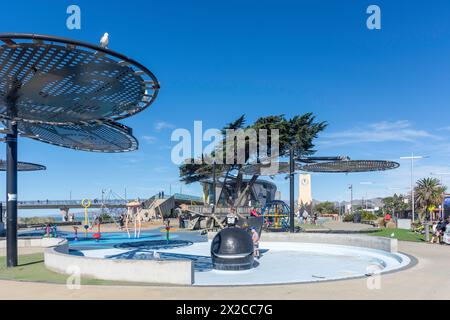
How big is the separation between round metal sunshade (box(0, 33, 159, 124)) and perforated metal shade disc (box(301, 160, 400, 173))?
17989 millimetres

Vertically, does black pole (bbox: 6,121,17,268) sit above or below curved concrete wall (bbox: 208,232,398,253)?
above

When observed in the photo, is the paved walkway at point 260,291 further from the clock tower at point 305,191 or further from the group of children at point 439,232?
the clock tower at point 305,191

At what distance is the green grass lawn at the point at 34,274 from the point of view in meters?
10.7

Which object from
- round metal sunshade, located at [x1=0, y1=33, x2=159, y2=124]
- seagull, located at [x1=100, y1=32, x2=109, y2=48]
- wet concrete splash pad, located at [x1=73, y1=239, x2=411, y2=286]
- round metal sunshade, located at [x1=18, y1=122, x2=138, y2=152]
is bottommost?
wet concrete splash pad, located at [x1=73, y1=239, x2=411, y2=286]

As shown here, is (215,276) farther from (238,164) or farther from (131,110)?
(238,164)

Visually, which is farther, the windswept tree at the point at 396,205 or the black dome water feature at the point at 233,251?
the windswept tree at the point at 396,205

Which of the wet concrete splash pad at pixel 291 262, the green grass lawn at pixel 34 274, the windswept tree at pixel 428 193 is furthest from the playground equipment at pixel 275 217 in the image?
the windswept tree at pixel 428 193

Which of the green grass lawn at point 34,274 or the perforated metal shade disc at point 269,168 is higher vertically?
the perforated metal shade disc at point 269,168

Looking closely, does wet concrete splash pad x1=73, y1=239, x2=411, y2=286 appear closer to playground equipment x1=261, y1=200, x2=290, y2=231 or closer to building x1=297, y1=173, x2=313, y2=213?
playground equipment x1=261, y1=200, x2=290, y2=231

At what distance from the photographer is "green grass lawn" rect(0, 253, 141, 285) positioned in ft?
35.0

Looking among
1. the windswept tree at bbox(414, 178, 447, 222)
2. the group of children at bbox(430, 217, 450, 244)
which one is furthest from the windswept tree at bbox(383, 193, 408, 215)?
the group of children at bbox(430, 217, 450, 244)

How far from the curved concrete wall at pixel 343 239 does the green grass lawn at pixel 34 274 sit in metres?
12.8

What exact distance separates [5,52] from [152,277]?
6.59m

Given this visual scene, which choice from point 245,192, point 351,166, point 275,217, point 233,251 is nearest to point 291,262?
point 233,251
